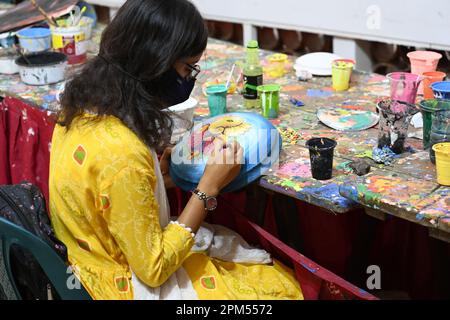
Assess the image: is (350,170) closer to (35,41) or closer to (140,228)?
(140,228)

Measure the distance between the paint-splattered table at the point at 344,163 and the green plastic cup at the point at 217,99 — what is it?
0.08 metres

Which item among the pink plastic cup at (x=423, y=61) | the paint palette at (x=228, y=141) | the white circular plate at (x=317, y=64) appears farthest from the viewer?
the white circular plate at (x=317, y=64)

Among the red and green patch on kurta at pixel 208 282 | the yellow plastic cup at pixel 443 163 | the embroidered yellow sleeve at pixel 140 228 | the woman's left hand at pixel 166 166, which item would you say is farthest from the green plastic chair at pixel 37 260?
the yellow plastic cup at pixel 443 163

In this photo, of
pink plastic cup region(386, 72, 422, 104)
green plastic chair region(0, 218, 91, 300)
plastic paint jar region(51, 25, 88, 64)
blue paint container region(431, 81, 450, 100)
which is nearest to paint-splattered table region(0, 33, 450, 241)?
pink plastic cup region(386, 72, 422, 104)

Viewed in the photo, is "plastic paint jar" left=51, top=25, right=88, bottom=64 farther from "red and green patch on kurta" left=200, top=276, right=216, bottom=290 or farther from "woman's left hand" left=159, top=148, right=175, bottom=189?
"red and green patch on kurta" left=200, top=276, right=216, bottom=290

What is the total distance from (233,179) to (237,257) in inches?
10.6

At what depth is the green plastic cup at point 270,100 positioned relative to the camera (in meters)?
2.35

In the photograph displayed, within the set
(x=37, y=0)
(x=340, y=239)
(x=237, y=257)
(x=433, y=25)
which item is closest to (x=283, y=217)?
(x=340, y=239)

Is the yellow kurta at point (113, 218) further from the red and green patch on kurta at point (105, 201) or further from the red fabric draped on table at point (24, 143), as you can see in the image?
the red fabric draped on table at point (24, 143)

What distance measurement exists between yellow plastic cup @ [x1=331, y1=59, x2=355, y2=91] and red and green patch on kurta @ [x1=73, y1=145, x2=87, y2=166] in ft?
4.49

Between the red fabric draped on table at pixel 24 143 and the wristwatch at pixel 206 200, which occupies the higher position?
the wristwatch at pixel 206 200

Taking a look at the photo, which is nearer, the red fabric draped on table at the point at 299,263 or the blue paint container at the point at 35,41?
the red fabric draped on table at the point at 299,263

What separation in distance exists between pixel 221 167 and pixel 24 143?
136 cm

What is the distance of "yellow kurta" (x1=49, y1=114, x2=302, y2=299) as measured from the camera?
1.56 meters
